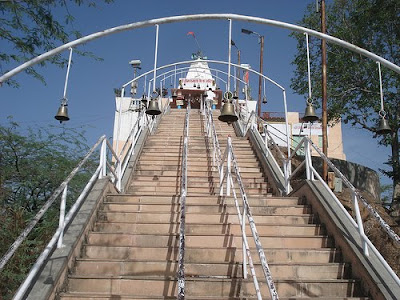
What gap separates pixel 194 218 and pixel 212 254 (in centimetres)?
98

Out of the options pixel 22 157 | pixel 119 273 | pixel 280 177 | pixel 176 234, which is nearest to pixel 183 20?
pixel 176 234

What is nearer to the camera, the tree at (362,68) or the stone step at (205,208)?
the stone step at (205,208)

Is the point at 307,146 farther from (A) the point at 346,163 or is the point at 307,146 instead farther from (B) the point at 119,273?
(A) the point at 346,163

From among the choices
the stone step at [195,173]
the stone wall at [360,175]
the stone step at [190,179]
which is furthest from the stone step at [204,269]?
the stone wall at [360,175]

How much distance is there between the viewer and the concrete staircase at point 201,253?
441 cm

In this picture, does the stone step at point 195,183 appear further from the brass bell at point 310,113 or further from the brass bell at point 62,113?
the brass bell at point 62,113

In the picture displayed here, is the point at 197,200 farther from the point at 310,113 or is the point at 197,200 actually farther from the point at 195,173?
the point at 195,173

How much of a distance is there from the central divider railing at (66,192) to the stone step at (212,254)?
653 mm

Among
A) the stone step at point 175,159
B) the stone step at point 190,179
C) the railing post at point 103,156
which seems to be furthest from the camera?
the stone step at point 175,159

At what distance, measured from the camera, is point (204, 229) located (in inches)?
219

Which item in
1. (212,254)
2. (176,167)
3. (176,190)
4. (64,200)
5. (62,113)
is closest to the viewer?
(64,200)

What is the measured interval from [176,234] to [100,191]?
170cm

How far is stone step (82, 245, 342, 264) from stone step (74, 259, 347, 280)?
0.22 metres

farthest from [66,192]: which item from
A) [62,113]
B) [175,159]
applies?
[175,159]
